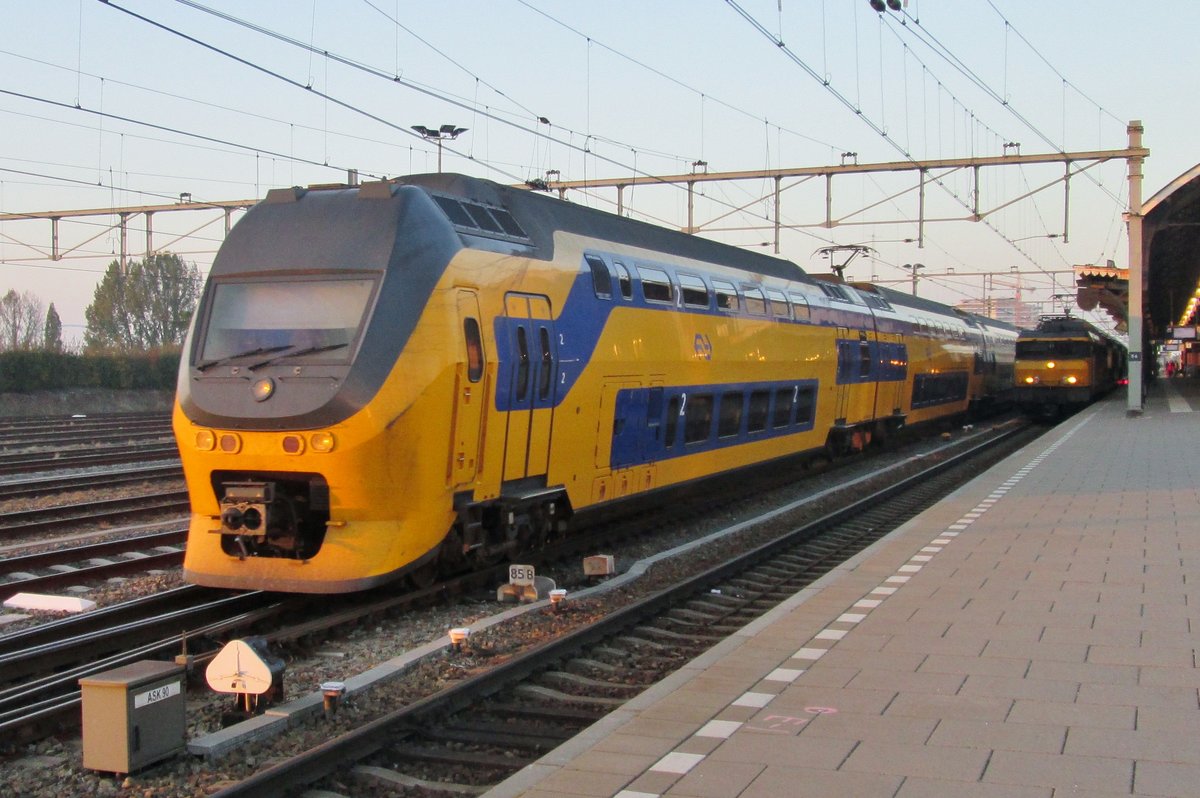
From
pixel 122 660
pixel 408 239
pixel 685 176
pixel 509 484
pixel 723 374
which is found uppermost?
pixel 685 176

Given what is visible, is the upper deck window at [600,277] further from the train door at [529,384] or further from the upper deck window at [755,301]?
the upper deck window at [755,301]

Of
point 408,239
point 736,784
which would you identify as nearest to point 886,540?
point 408,239

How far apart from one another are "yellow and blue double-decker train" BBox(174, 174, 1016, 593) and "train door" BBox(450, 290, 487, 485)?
0.06 feet

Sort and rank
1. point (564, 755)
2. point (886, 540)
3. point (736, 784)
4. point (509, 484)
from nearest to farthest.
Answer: point (736, 784), point (564, 755), point (509, 484), point (886, 540)

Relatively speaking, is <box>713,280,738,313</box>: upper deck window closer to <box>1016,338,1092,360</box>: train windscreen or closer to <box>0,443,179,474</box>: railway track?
<box>0,443,179,474</box>: railway track

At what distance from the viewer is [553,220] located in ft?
40.0

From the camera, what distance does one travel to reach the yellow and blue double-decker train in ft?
30.0

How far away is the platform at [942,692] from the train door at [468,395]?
2.93m

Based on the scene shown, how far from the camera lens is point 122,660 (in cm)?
796

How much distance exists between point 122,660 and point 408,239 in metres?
3.92

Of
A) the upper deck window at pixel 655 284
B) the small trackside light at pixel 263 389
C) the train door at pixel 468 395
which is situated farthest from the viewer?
the upper deck window at pixel 655 284

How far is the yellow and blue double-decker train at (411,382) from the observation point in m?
9.13

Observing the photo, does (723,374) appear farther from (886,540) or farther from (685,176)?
(685,176)

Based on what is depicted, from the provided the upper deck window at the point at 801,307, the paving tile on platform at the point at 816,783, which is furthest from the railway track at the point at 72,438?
the paving tile on platform at the point at 816,783
